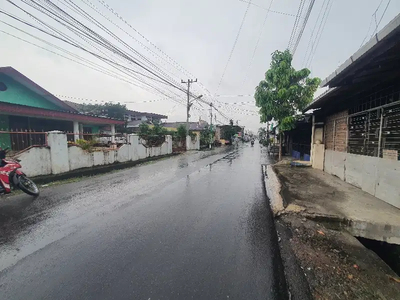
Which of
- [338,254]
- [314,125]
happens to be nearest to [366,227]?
[338,254]

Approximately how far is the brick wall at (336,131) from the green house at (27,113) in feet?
40.6

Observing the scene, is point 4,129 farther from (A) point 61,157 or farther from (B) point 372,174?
(B) point 372,174

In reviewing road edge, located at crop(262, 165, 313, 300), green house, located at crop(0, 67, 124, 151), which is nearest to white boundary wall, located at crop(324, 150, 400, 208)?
road edge, located at crop(262, 165, 313, 300)

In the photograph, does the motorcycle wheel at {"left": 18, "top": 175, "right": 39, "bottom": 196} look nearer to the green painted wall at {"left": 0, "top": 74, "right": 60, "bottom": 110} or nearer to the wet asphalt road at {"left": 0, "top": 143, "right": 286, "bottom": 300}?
the wet asphalt road at {"left": 0, "top": 143, "right": 286, "bottom": 300}

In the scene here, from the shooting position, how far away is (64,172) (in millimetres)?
9250

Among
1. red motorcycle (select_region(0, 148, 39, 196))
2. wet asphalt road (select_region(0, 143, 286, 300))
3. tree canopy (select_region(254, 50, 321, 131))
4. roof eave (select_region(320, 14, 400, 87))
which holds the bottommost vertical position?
wet asphalt road (select_region(0, 143, 286, 300))

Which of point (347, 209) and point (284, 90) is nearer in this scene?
point (347, 209)

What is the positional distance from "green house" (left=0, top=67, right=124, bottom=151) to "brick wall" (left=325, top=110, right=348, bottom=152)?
1236 centimetres

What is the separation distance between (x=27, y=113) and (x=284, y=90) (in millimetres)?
14809

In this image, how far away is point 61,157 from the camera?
9.12 meters

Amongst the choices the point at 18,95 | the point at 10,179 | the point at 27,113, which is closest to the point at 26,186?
the point at 10,179

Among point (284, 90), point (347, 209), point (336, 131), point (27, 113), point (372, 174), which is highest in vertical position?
point (284, 90)

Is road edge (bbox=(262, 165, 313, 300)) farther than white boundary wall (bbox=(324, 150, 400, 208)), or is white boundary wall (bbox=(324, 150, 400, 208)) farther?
white boundary wall (bbox=(324, 150, 400, 208))

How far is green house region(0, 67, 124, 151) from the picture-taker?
1158cm
